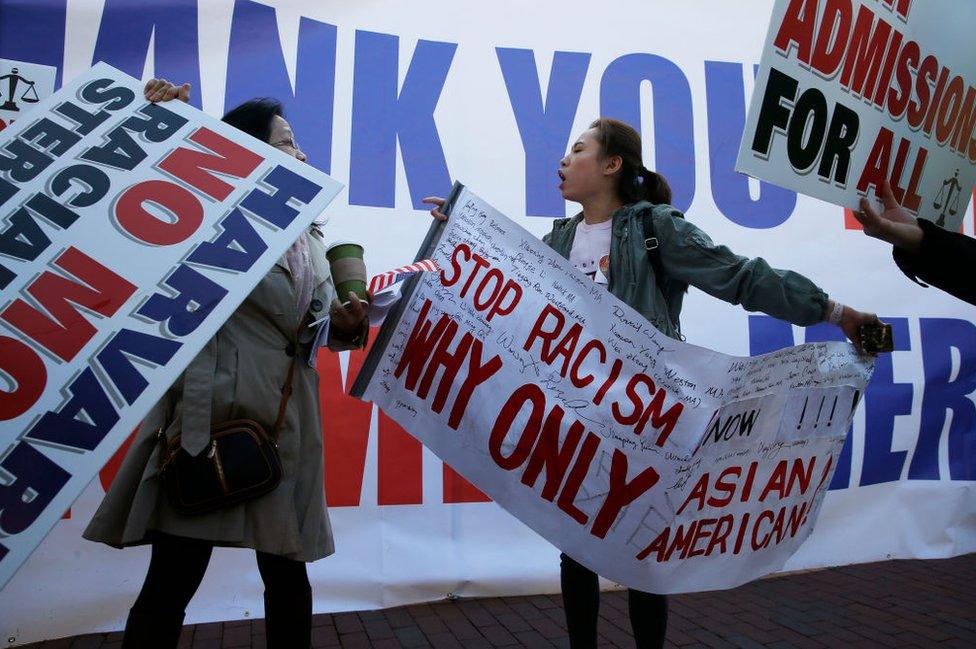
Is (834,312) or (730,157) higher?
(730,157)

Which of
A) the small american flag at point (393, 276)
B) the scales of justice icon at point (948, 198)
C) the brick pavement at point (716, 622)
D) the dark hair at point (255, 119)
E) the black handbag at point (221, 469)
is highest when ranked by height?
the scales of justice icon at point (948, 198)

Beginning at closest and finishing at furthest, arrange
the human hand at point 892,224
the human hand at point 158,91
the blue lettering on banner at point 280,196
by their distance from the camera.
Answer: the blue lettering on banner at point 280,196
the human hand at point 158,91
the human hand at point 892,224

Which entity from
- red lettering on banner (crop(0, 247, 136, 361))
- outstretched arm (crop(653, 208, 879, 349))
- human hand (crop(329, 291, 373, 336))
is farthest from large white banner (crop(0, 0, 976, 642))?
red lettering on banner (crop(0, 247, 136, 361))

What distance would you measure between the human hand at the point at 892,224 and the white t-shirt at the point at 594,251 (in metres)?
0.62

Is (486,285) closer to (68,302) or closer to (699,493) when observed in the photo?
(699,493)

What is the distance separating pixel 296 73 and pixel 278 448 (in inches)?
72.6

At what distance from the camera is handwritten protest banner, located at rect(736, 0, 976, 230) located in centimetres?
173

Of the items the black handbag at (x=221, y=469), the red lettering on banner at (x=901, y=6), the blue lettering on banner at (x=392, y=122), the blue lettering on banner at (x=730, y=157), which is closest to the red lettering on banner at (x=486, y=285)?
the black handbag at (x=221, y=469)

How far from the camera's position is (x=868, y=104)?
1.94m

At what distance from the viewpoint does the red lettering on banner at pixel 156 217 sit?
45.1 inches

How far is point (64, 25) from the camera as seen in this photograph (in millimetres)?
2637

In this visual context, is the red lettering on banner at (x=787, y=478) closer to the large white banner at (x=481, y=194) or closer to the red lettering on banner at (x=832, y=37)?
the red lettering on banner at (x=832, y=37)

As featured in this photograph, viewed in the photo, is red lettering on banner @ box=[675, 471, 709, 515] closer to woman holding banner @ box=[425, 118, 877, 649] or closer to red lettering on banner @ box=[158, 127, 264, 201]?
woman holding banner @ box=[425, 118, 877, 649]

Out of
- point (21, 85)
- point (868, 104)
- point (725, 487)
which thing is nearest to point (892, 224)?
point (868, 104)
